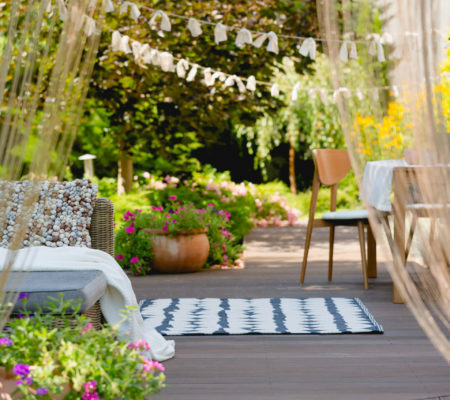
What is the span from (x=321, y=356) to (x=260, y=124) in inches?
343

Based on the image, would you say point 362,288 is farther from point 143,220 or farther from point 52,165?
point 52,165

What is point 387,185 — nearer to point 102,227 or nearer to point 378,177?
point 378,177

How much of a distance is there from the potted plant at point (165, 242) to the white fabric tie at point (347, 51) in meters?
3.93

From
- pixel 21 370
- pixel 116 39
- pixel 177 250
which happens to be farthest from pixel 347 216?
pixel 21 370

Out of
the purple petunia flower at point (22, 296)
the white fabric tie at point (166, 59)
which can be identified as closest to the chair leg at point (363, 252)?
the white fabric tie at point (166, 59)

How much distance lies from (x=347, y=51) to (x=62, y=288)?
4.49 feet

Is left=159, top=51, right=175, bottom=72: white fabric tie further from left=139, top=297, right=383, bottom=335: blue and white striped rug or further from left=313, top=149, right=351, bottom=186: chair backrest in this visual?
left=139, top=297, right=383, bottom=335: blue and white striped rug

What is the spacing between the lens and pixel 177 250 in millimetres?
5152

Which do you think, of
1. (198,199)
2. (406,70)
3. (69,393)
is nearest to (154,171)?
(198,199)

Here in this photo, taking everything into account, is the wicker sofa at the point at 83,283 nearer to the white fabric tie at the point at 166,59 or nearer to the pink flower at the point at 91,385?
the pink flower at the point at 91,385

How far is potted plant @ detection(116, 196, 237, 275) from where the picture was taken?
5141 millimetres

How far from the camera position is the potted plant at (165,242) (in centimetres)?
514

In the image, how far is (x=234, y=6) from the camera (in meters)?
7.02

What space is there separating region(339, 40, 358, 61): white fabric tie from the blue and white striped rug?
6.54ft
